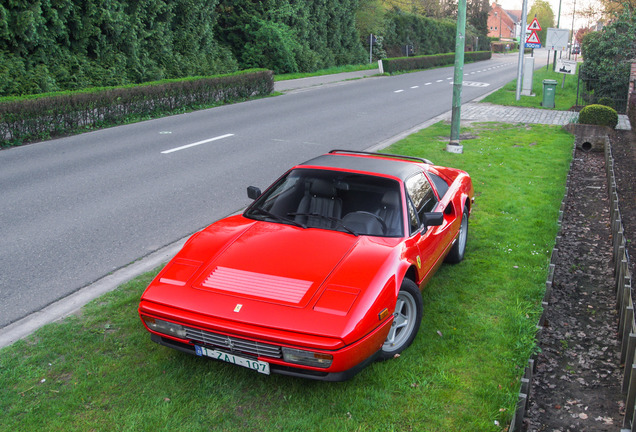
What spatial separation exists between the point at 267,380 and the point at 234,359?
0.44m

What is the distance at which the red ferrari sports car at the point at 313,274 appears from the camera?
380 cm

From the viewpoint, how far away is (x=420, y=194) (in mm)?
5590

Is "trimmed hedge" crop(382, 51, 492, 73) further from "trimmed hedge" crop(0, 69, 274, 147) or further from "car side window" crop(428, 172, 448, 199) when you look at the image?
"car side window" crop(428, 172, 448, 199)

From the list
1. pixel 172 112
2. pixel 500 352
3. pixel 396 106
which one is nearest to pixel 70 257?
pixel 500 352

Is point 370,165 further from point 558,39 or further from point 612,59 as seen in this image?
point 558,39

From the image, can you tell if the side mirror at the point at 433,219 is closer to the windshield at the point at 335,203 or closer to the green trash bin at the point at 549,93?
the windshield at the point at 335,203

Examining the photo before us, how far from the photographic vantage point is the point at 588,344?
5.20m

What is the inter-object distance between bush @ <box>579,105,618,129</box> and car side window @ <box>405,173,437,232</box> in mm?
11683

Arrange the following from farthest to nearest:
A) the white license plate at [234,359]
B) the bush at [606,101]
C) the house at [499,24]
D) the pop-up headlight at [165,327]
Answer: the house at [499,24]
the bush at [606,101]
the pop-up headlight at [165,327]
the white license plate at [234,359]

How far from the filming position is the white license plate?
3842 mm

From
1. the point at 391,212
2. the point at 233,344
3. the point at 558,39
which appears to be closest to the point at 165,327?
the point at 233,344

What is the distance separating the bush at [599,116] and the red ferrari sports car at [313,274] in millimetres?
11581

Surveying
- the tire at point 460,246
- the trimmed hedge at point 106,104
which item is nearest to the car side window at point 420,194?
the tire at point 460,246

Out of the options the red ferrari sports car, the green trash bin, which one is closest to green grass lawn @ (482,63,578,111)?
the green trash bin
